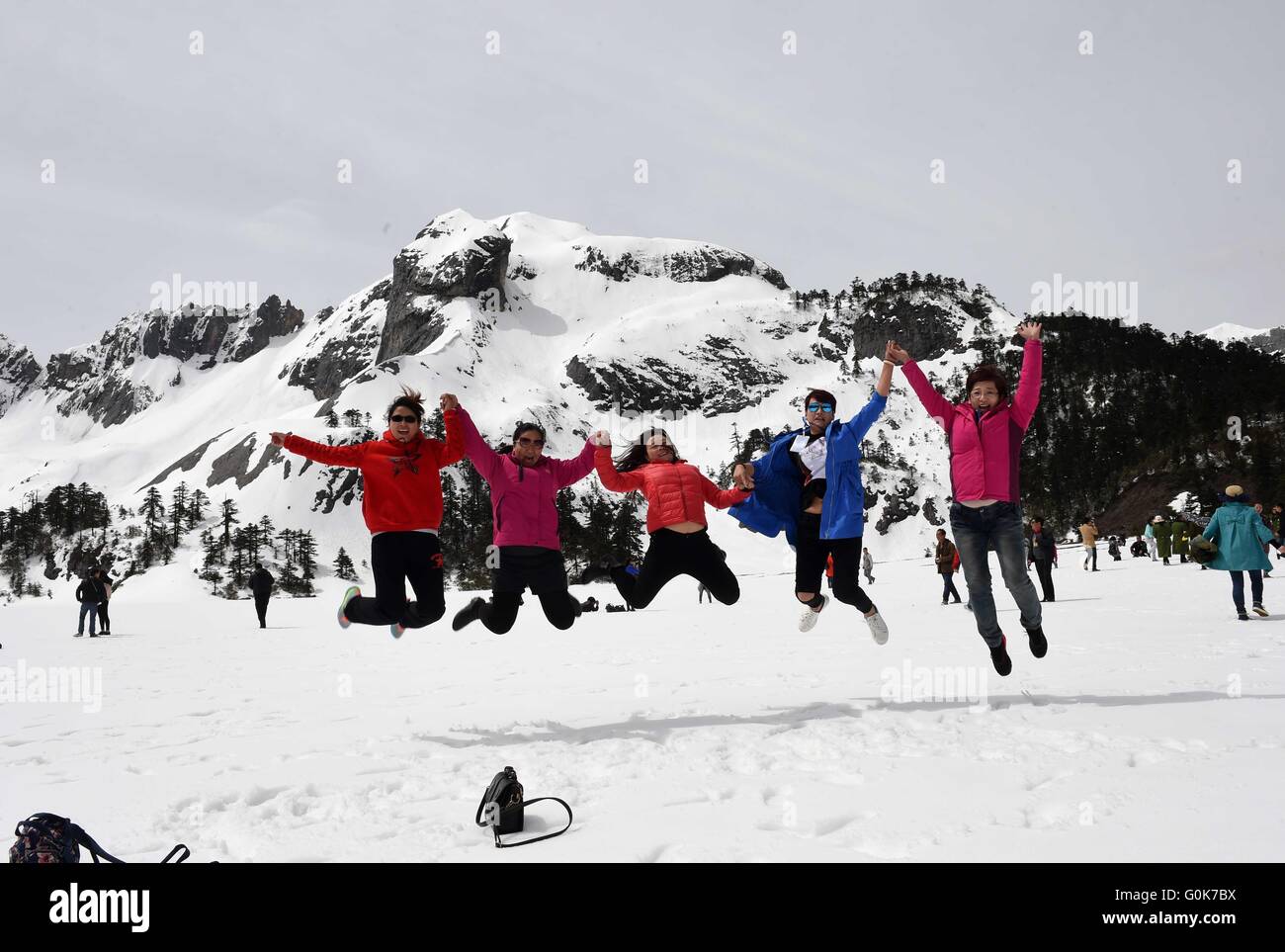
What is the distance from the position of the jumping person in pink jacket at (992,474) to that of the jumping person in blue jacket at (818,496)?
2.23 feet

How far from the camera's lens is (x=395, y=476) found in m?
6.75

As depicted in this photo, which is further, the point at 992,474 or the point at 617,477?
the point at 617,477

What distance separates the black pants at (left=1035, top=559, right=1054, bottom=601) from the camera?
19.3 meters

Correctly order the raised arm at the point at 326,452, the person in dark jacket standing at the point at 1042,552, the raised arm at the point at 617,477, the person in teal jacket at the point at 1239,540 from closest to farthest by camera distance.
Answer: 1. the raised arm at the point at 326,452
2. the raised arm at the point at 617,477
3. the person in teal jacket at the point at 1239,540
4. the person in dark jacket standing at the point at 1042,552

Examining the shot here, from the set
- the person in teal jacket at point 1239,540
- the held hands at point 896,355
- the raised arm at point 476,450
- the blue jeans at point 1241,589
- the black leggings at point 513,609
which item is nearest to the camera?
the held hands at point 896,355

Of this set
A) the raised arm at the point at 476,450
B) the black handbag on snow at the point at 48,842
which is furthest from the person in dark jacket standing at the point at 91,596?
the black handbag on snow at the point at 48,842

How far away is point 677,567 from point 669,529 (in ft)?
1.13

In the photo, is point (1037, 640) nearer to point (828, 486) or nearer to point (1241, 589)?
point (828, 486)

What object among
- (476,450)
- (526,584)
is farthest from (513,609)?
(476,450)

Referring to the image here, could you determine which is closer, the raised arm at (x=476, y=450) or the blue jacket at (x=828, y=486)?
the raised arm at (x=476, y=450)

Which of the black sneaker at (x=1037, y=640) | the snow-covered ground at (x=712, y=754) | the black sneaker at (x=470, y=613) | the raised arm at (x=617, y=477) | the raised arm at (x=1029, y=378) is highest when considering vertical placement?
the raised arm at (x=1029, y=378)

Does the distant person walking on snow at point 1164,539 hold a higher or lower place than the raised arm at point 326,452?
lower

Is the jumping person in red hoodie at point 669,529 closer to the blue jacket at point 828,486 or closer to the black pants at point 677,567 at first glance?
the black pants at point 677,567

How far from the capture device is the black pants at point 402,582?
6695 millimetres
